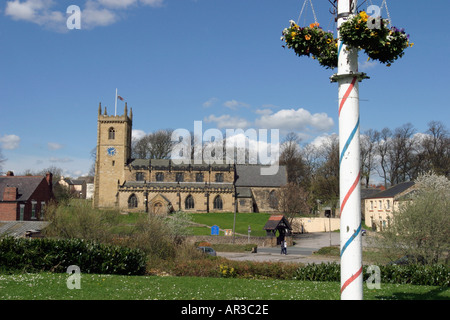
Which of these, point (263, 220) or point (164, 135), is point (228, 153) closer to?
point (164, 135)

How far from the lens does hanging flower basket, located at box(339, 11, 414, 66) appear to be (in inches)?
248

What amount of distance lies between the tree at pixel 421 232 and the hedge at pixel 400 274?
4.01m

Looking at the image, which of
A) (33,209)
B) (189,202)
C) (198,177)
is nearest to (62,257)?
(33,209)

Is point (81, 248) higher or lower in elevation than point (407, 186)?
lower

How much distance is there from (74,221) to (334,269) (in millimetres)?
14969

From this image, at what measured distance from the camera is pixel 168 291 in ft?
34.3

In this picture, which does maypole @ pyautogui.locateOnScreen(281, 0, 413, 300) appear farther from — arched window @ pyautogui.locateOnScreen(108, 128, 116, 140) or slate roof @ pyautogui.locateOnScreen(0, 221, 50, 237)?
arched window @ pyautogui.locateOnScreen(108, 128, 116, 140)

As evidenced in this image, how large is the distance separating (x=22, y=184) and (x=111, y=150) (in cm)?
2847

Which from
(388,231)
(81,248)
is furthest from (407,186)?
(81,248)

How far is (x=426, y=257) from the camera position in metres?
19.1

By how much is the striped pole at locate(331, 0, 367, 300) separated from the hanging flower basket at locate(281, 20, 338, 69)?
584 millimetres

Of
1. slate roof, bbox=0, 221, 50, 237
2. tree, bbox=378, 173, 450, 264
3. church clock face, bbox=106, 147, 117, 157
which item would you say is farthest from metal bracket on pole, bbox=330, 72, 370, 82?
church clock face, bbox=106, 147, 117, 157

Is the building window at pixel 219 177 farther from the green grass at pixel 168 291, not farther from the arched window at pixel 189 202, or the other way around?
the green grass at pixel 168 291

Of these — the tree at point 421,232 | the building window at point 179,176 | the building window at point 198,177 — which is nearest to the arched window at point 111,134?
the building window at point 179,176
